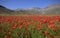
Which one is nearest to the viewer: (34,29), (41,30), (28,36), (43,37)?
(43,37)

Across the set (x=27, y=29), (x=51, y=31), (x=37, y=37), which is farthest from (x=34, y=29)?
(x=37, y=37)

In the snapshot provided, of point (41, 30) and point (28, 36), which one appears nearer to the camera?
point (28, 36)

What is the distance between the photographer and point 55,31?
5.08 metres

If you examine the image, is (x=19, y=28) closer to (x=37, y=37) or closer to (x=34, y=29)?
(x=34, y=29)

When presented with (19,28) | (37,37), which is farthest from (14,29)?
(37,37)

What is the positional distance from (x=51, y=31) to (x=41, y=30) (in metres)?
0.34

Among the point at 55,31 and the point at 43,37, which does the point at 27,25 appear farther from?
the point at 43,37

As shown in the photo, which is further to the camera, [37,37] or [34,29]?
[34,29]

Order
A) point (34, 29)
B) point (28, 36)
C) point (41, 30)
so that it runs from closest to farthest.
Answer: point (28, 36), point (41, 30), point (34, 29)

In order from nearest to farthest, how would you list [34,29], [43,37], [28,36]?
[43,37] < [28,36] < [34,29]

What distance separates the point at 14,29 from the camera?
208 inches

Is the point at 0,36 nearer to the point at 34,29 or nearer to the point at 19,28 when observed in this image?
the point at 19,28

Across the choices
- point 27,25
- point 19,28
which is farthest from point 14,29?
point 27,25

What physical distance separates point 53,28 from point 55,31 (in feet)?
1.01
